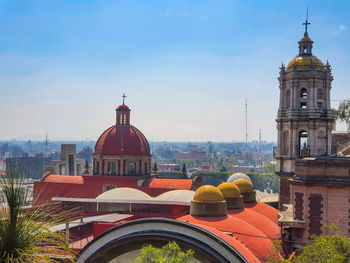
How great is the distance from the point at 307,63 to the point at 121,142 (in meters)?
22.7

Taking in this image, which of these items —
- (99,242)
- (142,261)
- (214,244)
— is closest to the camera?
(142,261)

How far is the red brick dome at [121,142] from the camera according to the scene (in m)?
47.7

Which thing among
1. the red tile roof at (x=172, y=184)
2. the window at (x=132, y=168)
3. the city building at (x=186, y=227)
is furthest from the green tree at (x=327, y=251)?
the window at (x=132, y=168)

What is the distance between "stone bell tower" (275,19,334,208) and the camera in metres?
33.6

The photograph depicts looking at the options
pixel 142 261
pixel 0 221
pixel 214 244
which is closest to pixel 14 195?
pixel 0 221

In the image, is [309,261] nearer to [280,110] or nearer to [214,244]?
[214,244]

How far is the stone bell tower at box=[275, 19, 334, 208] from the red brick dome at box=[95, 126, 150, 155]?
18.3 metres

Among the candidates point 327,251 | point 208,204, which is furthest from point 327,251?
point 208,204

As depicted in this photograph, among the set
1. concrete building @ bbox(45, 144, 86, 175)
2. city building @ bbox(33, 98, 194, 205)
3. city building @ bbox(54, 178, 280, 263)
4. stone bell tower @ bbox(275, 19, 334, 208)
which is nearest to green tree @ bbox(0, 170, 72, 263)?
city building @ bbox(54, 178, 280, 263)

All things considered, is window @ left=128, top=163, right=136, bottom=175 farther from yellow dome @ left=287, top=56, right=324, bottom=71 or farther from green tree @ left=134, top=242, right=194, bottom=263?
green tree @ left=134, top=242, right=194, bottom=263

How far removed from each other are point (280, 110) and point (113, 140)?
2068 centimetres

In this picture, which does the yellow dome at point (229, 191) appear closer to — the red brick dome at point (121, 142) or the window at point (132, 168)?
the window at point (132, 168)

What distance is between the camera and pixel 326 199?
20906 mm

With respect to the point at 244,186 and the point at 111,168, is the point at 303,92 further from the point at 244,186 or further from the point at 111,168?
the point at 111,168
